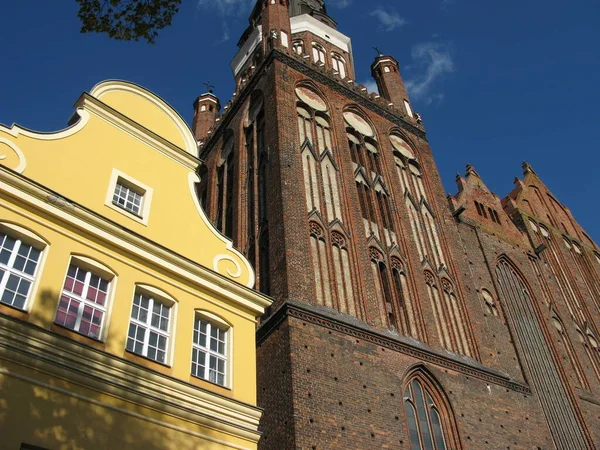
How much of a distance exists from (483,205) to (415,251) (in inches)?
286

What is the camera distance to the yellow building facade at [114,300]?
7230 mm

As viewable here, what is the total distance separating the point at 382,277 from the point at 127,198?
825cm

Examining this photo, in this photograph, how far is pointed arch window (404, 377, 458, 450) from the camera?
13.3 meters

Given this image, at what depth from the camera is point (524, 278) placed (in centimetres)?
2191

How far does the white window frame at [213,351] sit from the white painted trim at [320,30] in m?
19.6

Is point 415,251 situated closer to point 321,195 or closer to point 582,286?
point 321,195

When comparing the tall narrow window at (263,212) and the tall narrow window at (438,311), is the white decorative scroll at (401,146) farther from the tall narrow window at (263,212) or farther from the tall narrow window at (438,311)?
the tall narrow window at (438,311)

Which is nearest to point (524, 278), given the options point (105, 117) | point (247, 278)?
point (247, 278)

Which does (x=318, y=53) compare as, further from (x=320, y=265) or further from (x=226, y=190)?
(x=320, y=265)

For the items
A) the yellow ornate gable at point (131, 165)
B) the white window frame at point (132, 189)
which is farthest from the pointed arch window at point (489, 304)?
the white window frame at point (132, 189)

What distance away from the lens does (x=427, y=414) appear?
13906 mm

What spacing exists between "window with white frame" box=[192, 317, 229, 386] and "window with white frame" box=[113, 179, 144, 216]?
201 centimetres

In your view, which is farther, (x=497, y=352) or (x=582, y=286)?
(x=582, y=286)

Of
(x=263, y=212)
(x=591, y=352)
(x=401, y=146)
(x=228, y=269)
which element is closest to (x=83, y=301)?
(x=228, y=269)
